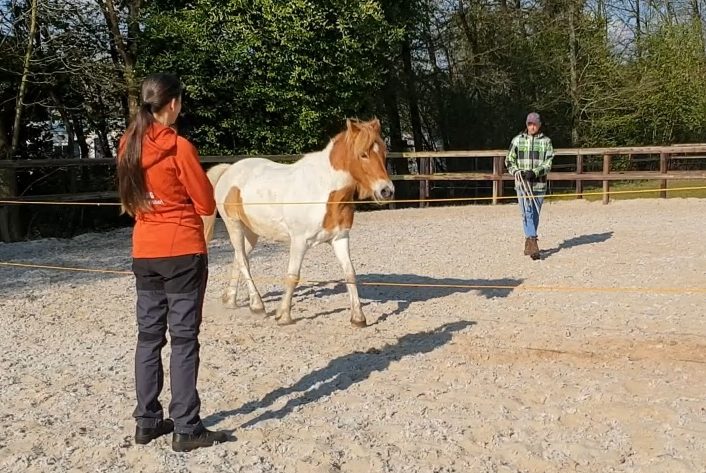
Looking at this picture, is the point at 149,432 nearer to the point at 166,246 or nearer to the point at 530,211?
the point at 166,246

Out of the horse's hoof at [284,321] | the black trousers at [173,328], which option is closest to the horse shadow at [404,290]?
the horse's hoof at [284,321]

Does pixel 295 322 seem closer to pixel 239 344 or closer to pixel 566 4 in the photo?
pixel 239 344

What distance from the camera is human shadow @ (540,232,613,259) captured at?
982 cm

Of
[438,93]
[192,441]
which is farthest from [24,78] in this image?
[438,93]

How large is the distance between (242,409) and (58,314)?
3381 mm

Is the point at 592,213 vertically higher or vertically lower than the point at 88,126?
lower

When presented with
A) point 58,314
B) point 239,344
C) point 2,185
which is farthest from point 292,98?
point 239,344

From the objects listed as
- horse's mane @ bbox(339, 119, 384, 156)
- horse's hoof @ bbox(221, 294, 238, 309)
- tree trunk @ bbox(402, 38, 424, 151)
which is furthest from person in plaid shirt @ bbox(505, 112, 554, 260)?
tree trunk @ bbox(402, 38, 424, 151)

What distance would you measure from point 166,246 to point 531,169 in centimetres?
676

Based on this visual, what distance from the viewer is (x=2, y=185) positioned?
12602 mm

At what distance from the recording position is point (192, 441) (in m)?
3.60

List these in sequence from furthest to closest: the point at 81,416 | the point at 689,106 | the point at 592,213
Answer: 1. the point at 689,106
2. the point at 592,213
3. the point at 81,416

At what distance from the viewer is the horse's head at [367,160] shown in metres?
5.77

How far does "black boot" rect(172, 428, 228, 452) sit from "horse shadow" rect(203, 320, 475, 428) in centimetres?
32
